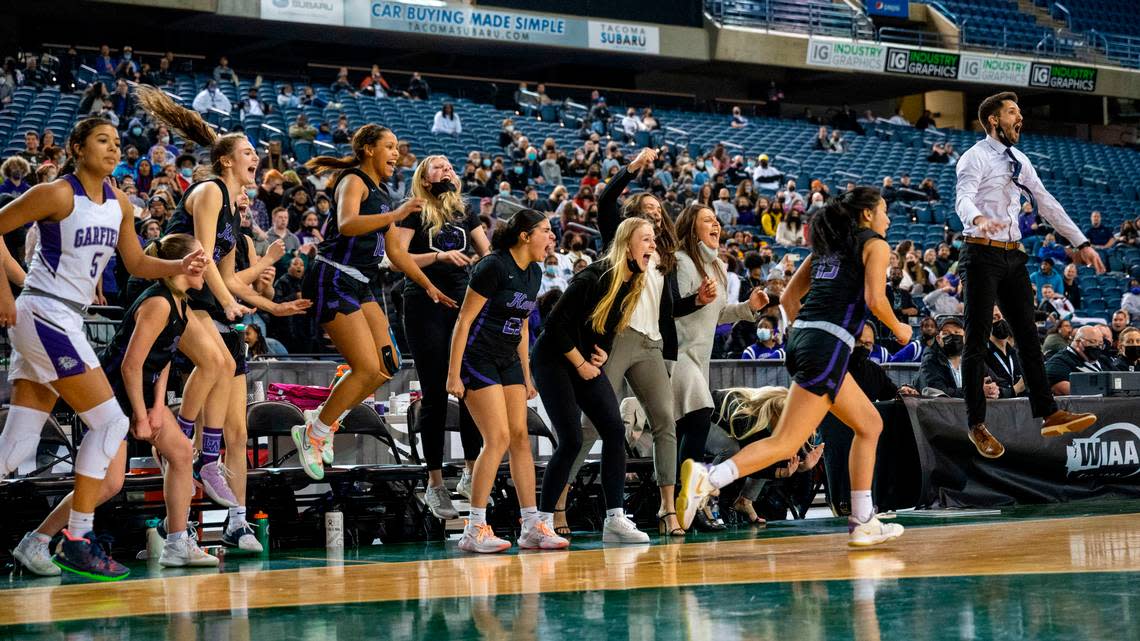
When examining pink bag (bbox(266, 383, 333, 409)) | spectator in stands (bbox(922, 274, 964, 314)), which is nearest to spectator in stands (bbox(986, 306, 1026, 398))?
pink bag (bbox(266, 383, 333, 409))

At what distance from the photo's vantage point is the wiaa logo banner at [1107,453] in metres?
9.74

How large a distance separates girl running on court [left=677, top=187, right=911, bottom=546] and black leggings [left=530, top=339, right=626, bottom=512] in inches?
36.3

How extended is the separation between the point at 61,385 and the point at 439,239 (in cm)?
259

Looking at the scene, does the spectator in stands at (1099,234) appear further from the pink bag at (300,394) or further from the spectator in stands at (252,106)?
the pink bag at (300,394)

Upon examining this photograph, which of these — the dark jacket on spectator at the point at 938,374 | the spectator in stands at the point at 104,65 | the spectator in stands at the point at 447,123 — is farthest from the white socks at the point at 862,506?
the spectator in stands at the point at 104,65

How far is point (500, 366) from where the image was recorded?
6.68 m

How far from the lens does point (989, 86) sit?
3638cm

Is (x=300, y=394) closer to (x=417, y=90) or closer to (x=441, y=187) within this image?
(x=441, y=187)

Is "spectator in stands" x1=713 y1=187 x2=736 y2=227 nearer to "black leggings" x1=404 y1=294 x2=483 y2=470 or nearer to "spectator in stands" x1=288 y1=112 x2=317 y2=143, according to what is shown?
"spectator in stands" x1=288 y1=112 x2=317 y2=143

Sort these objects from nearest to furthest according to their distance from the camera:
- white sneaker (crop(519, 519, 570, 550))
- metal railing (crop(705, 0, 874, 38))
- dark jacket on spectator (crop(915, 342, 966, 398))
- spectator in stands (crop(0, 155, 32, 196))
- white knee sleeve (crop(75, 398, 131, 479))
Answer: white knee sleeve (crop(75, 398, 131, 479)), white sneaker (crop(519, 519, 570, 550)), spectator in stands (crop(0, 155, 32, 196)), dark jacket on spectator (crop(915, 342, 966, 398)), metal railing (crop(705, 0, 874, 38))

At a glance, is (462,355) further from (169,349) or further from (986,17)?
(986,17)

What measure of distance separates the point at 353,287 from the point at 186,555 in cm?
162

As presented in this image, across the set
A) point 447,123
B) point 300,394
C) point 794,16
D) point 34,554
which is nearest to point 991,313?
point 300,394

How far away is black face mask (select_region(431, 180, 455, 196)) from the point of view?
7207 millimetres
